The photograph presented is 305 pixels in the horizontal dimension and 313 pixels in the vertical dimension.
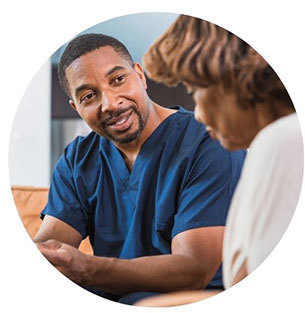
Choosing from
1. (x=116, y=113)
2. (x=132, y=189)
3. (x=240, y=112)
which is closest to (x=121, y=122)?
(x=116, y=113)

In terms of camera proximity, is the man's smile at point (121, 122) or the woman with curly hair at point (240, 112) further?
the man's smile at point (121, 122)

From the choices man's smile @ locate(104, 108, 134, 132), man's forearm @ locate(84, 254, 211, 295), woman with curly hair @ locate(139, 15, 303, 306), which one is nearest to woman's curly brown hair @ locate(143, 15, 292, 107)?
woman with curly hair @ locate(139, 15, 303, 306)

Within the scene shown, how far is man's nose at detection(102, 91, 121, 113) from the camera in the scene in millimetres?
1377

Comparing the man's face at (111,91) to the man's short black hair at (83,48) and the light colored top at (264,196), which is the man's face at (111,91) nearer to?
the man's short black hair at (83,48)

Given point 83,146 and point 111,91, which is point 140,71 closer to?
point 111,91

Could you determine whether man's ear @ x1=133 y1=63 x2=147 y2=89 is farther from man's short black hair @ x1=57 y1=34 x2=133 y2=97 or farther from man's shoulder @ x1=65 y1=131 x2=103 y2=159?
man's shoulder @ x1=65 y1=131 x2=103 y2=159

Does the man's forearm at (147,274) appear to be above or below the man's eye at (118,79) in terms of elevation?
below

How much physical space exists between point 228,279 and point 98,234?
0.31 m

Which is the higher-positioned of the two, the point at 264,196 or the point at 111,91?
the point at 111,91

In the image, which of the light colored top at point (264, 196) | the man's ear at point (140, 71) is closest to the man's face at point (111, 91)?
the man's ear at point (140, 71)

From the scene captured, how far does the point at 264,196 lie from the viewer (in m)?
1.19

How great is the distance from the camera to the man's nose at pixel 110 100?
1377 mm

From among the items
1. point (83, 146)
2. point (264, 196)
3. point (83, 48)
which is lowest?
point (264, 196)

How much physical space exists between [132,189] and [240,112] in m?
0.30
